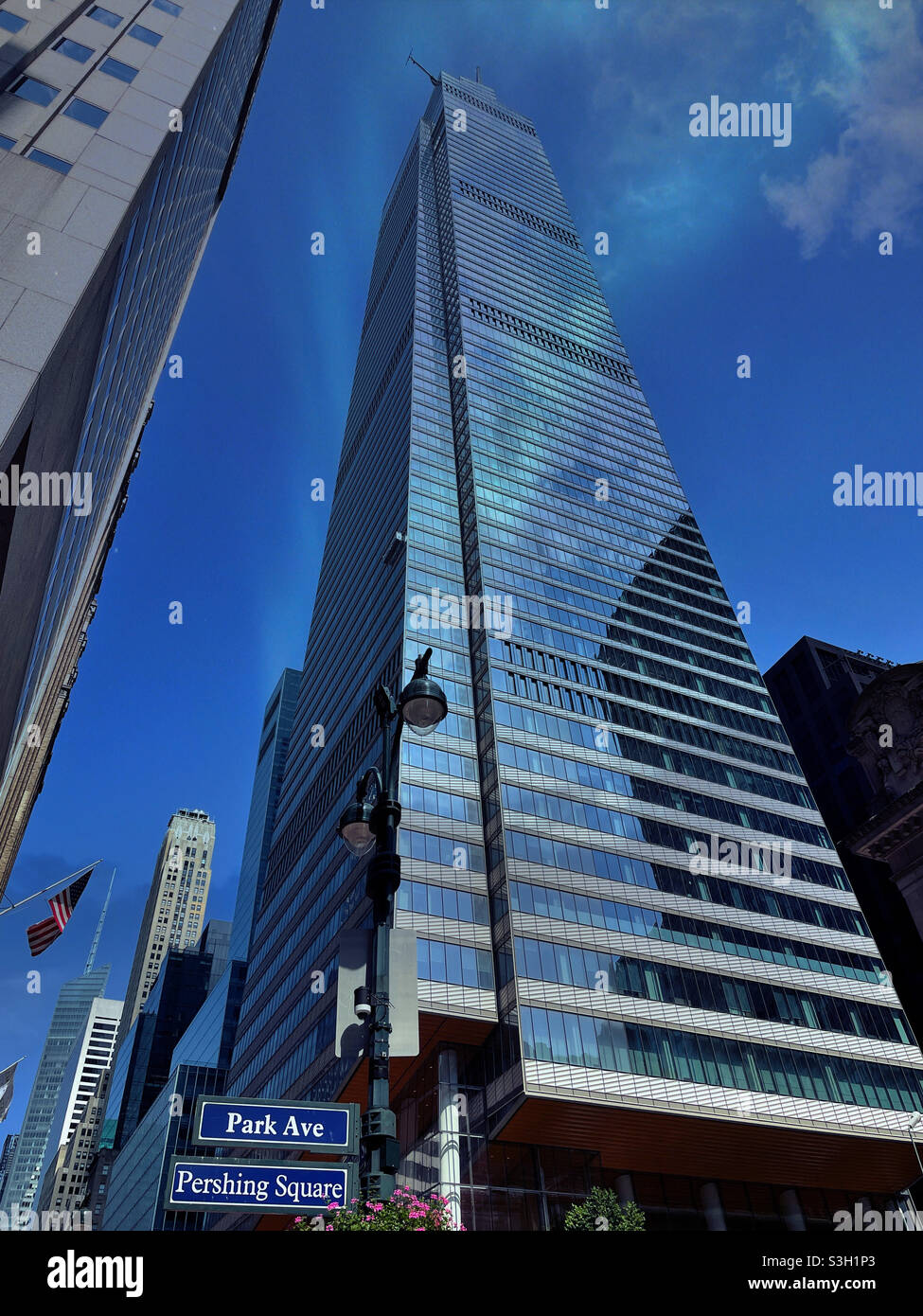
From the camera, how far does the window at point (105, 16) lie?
25.7 metres

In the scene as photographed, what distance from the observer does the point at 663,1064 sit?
156 ft

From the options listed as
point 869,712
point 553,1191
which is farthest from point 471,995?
point 869,712

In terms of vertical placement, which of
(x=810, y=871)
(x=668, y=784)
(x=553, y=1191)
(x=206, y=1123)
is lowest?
(x=206, y=1123)

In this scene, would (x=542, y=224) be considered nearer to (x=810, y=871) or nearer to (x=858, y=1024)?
(x=810, y=871)

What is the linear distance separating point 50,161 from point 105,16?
965 cm

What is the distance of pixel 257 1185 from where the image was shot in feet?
25.8

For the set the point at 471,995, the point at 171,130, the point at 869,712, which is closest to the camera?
the point at 171,130

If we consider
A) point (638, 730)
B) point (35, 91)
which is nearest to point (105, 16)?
point (35, 91)

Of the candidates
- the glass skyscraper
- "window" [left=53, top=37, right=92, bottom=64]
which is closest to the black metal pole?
"window" [left=53, top=37, right=92, bottom=64]

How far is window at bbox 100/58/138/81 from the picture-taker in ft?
79.7

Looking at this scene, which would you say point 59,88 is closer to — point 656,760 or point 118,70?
point 118,70

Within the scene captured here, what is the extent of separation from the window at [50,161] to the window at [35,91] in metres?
2.13
